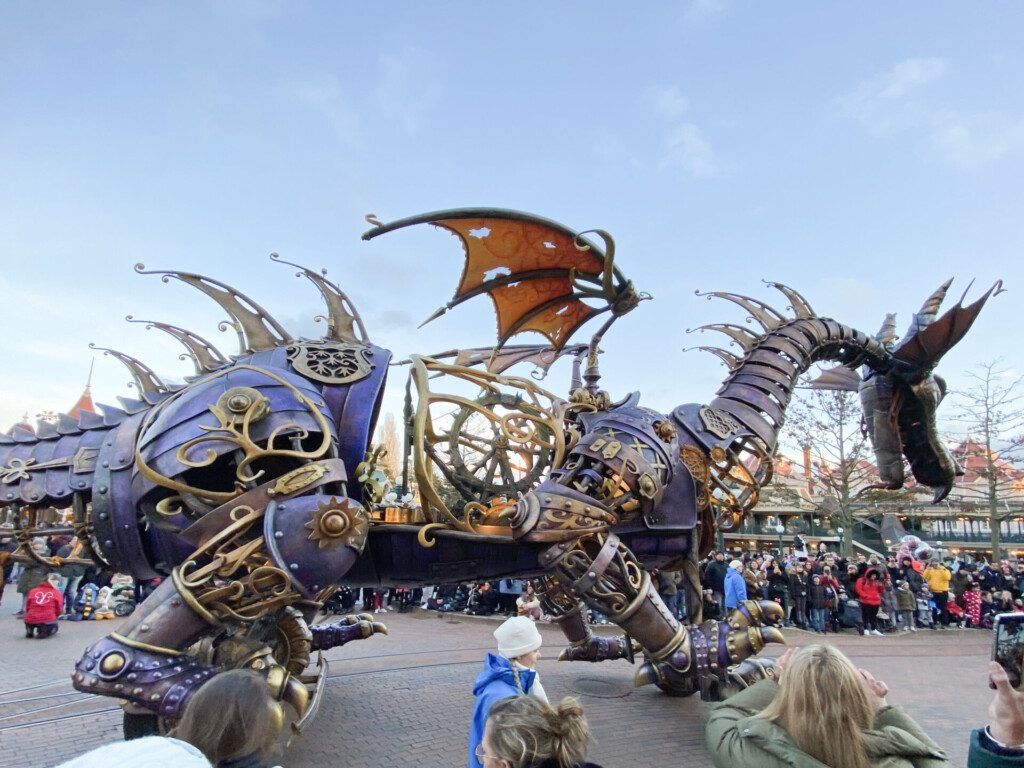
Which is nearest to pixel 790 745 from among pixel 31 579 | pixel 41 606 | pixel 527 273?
pixel 527 273

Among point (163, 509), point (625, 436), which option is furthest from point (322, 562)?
point (625, 436)

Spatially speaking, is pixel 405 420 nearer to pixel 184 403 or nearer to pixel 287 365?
pixel 287 365

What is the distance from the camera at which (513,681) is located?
2.53m

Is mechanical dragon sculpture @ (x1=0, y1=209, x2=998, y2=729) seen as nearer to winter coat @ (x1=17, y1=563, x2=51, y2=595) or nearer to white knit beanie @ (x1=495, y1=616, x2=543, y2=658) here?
white knit beanie @ (x1=495, y1=616, x2=543, y2=658)

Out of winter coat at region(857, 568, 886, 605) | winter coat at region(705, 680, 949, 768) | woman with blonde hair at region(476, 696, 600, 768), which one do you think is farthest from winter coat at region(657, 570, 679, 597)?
woman with blonde hair at region(476, 696, 600, 768)

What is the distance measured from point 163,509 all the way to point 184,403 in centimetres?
60

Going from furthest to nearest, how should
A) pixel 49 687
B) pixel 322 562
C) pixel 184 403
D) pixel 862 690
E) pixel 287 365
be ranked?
pixel 49 687
pixel 287 365
pixel 184 403
pixel 322 562
pixel 862 690

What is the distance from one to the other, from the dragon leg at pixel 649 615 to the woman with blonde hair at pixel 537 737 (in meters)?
2.59

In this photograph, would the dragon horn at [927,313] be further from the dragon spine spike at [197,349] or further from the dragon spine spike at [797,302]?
the dragon spine spike at [197,349]

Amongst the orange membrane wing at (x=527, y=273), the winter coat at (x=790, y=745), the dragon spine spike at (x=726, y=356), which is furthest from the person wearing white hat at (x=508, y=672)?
the dragon spine spike at (x=726, y=356)

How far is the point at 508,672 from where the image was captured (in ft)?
8.36

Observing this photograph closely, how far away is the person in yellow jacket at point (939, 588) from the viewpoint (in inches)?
505

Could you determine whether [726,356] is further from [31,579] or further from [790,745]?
[31,579]

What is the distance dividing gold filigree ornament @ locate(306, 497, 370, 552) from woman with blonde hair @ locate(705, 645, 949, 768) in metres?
2.28
